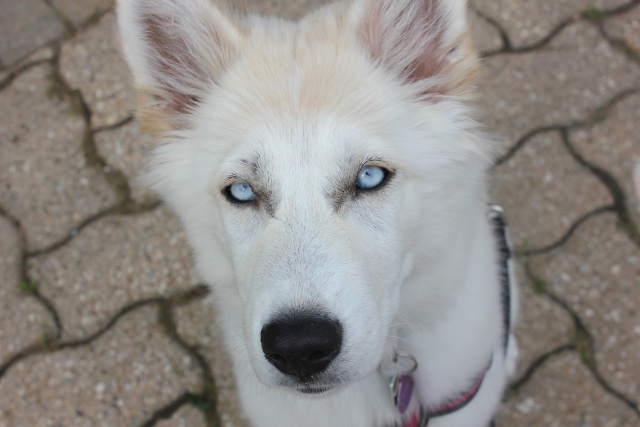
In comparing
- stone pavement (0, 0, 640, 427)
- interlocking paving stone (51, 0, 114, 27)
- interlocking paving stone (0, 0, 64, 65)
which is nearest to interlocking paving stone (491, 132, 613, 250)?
stone pavement (0, 0, 640, 427)

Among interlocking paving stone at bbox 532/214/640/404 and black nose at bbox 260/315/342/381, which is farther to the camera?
interlocking paving stone at bbox 532/214/640/404

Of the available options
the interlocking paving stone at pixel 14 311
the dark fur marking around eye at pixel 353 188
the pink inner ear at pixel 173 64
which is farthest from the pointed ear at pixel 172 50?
the interlocking paving stone at pixel 14 311

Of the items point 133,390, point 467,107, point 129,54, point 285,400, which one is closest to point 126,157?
point 133,390

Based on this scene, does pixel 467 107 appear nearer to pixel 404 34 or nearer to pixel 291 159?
pixel 404 34

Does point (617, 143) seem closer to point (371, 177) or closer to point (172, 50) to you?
point (371, 177)

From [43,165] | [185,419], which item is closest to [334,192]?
[185,419]

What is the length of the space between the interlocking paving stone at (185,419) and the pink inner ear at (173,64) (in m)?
1.59

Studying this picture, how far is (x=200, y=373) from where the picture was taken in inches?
113

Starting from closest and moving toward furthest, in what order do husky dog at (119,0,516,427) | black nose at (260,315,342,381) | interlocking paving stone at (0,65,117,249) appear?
black nose at (260,315,342,381), husky dog at (119,0,516,427), interlocking paving stone at (0,65,117,249)

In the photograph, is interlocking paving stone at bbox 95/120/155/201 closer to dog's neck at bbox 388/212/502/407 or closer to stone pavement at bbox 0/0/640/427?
stone pavement at bbox 0/0/640/427

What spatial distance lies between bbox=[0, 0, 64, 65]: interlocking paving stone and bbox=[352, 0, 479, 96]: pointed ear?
8.82 feet

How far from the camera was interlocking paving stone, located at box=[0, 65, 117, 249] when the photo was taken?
126 inches

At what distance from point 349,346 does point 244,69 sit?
3.12ft

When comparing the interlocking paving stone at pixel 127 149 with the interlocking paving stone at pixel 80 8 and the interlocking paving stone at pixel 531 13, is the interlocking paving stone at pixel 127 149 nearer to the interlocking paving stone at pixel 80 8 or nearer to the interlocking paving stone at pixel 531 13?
the interlocking paving stone at pixel 80 8
